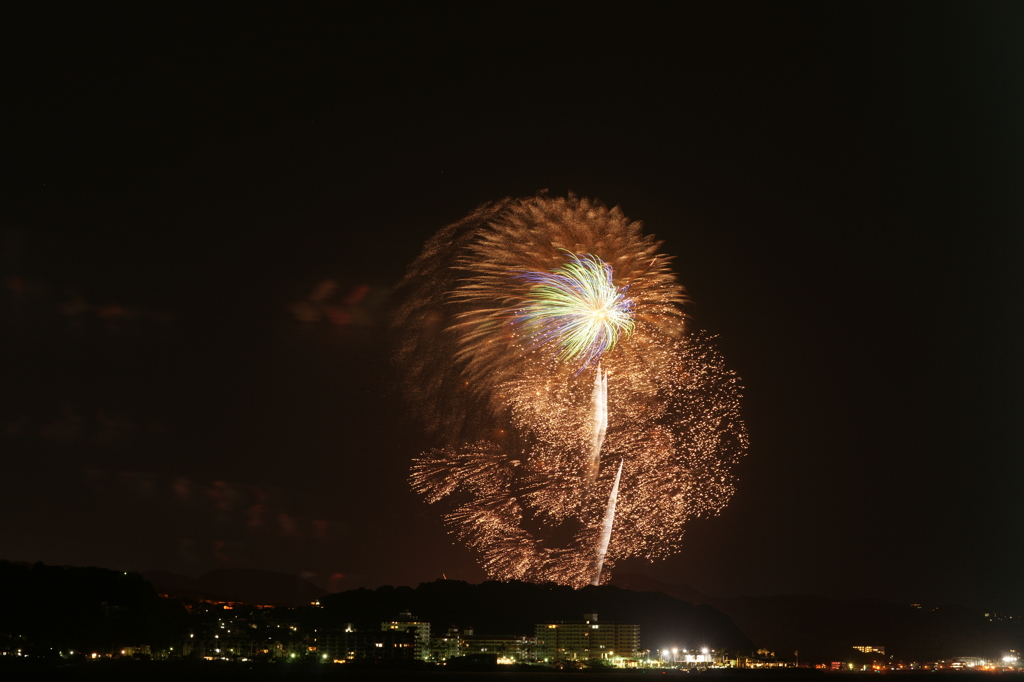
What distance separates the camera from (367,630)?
134375 mm

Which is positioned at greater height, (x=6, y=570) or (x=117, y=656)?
(x=6, y=570)

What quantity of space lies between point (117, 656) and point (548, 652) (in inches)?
2243

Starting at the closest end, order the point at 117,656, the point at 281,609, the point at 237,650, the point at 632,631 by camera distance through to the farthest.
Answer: the point at 117,656, the point at 237,650, the point at 632,631, the point at 281,609

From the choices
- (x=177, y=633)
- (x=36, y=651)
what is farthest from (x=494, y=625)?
(x=36, y=651)

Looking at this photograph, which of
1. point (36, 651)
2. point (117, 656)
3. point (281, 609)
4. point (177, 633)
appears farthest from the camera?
point (281, 609)

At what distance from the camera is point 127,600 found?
315ft

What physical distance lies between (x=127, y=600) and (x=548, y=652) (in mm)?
57473

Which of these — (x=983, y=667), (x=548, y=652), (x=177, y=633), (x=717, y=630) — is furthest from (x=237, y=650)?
(x=983, y=667)

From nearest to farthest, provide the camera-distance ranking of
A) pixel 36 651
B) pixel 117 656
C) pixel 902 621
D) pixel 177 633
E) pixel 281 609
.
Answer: pixel 36 651
pixel 117 656
pixel 177 633
pixel 281 609
pixel 902 621

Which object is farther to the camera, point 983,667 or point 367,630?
point 983,667

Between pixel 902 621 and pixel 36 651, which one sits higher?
pixel 902 621

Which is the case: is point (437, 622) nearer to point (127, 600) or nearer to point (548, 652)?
point (548, 652)

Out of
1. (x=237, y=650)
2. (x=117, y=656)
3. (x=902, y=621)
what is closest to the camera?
(x=117, y=656)

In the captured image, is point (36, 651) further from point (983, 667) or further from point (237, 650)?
point (983, 667)
